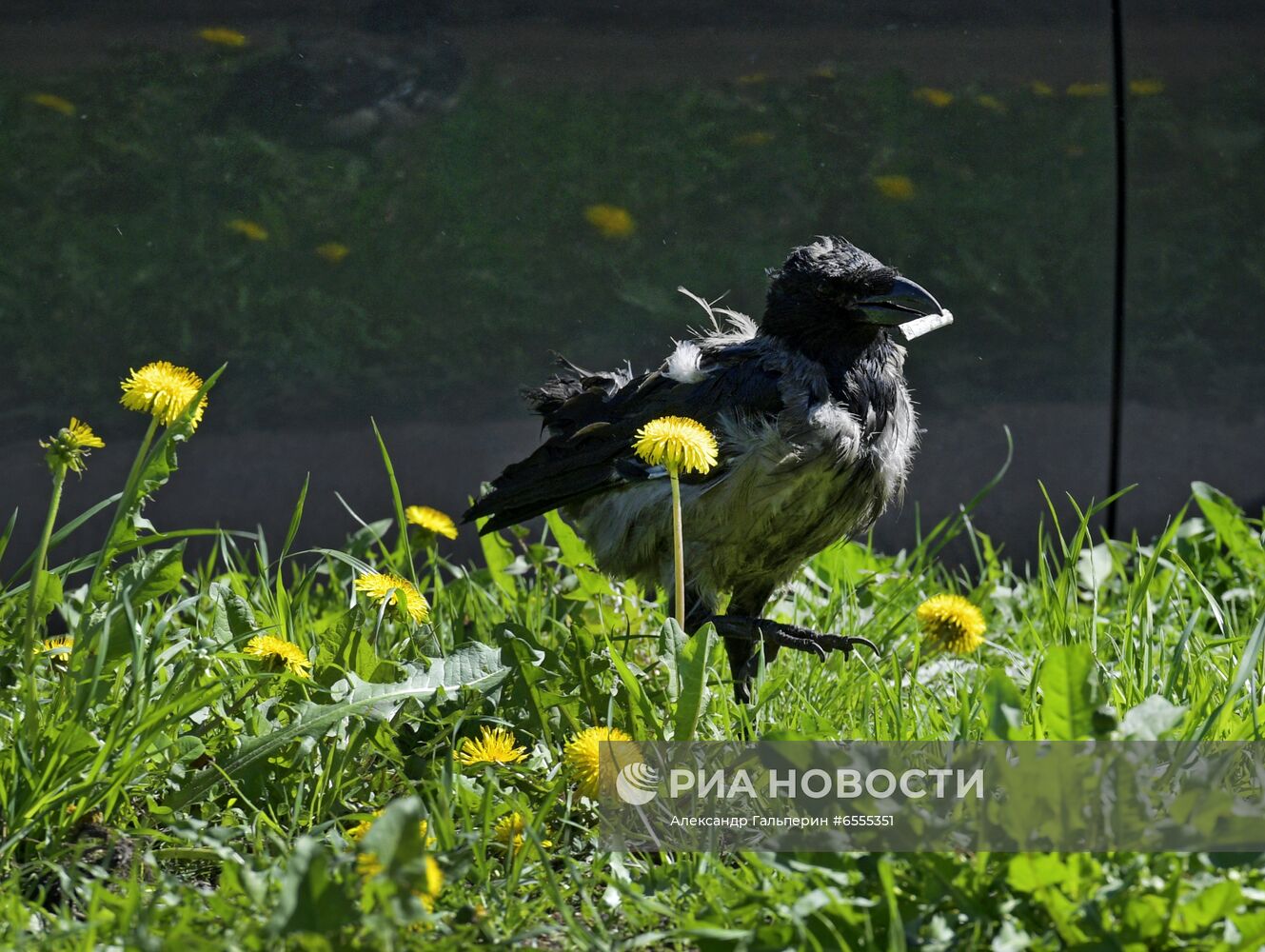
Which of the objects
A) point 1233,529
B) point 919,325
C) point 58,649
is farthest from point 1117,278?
point 58,649

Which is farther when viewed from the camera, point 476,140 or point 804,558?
point 476,140

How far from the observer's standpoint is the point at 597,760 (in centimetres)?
272

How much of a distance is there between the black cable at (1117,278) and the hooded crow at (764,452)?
1.38 meters

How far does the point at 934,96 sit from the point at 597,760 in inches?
119

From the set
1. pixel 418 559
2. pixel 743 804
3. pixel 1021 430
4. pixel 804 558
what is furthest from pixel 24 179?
pixel 1021 430

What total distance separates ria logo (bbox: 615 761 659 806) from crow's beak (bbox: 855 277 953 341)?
4.88 feet

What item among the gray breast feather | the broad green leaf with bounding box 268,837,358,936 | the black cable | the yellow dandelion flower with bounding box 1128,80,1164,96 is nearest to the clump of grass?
the broad green leaf with bounding box 268,837,358,936

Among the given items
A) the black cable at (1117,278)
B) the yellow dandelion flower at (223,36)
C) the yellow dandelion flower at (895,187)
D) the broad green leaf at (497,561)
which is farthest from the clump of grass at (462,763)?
the yellow dandelion flower at (223,36)

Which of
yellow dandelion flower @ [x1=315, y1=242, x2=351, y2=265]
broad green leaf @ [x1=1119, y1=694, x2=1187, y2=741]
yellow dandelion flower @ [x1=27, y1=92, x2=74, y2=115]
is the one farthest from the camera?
yellow dandelion flower @ [x1=315, y1=242, x2=351, y2=265]

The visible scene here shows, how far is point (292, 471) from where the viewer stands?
4.80m

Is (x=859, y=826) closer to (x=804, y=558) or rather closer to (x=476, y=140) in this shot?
(x=804, y=558)

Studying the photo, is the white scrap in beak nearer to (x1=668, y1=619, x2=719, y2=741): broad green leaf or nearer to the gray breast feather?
the gray breast feather

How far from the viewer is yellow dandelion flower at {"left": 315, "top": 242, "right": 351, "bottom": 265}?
4695mm

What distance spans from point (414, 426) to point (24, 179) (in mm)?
1450
